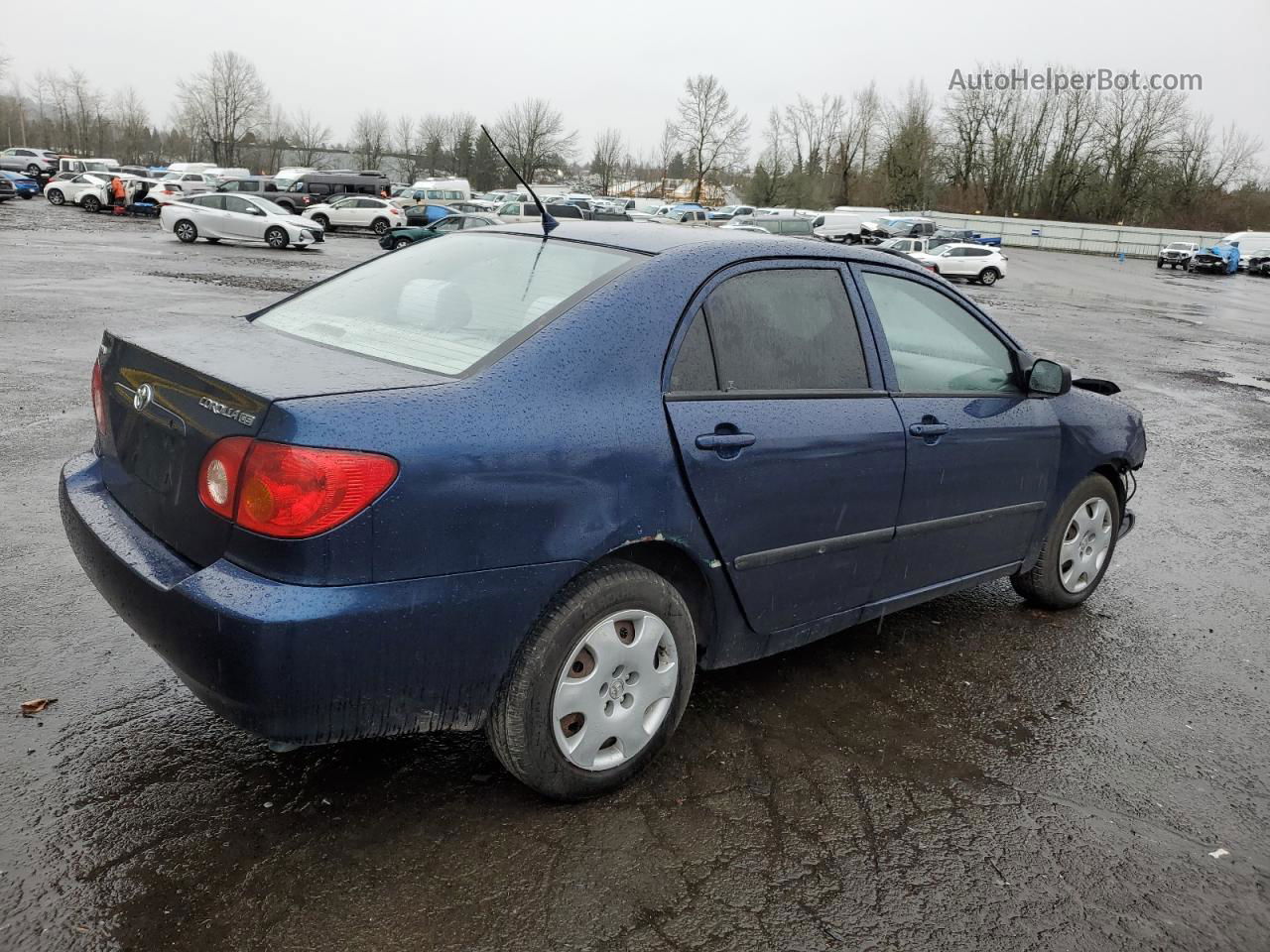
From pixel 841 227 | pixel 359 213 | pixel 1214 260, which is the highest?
pixel 841 227

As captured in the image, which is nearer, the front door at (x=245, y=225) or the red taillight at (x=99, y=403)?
the red taillight at (x=99, y=403)

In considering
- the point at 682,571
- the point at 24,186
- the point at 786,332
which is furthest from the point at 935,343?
the point at 24,186

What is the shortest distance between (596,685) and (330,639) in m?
0.80

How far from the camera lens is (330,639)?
7.76 feet

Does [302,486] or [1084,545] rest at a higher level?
[302,486]

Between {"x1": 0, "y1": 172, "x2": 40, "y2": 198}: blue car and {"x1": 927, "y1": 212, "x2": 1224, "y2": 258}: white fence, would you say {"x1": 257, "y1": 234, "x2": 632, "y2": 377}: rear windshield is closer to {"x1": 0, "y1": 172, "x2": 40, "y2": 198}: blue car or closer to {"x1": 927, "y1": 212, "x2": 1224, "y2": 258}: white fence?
{"x1": 0, "y1": 172, "x2": 40, "y2": 198}: blue car

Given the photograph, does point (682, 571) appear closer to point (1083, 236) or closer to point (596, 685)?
point (596, 685)

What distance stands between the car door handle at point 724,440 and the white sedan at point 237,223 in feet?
95.1

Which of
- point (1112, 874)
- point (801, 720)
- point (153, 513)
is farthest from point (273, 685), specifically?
point (1112, 874)

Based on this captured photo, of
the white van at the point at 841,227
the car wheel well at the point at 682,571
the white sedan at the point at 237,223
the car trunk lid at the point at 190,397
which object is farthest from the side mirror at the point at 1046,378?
the white van at the point at 841,227

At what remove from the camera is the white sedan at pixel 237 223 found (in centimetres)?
2936

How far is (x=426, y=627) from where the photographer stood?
2488mm

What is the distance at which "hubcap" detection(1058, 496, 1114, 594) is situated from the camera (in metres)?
4.70

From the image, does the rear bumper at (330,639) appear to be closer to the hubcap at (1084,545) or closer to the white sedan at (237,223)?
the hubcap at (1084,545)
